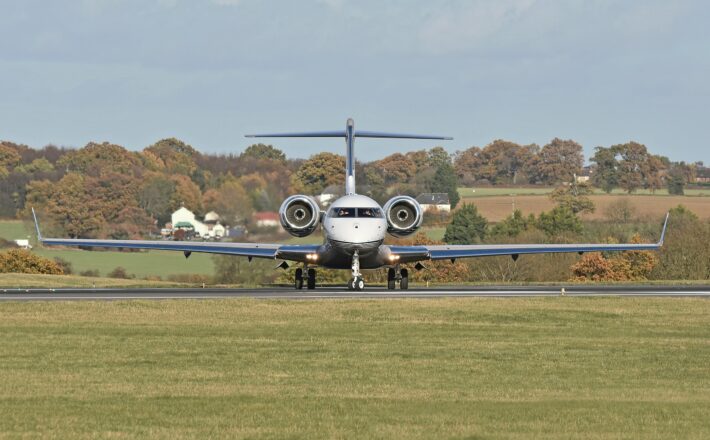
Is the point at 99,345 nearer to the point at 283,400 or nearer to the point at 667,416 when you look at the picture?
the point at 283,400

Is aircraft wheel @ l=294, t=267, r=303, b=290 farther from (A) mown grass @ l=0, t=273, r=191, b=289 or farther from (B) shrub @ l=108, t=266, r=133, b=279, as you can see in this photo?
(B) shrub @ l=108, t=266, r=133, b=279

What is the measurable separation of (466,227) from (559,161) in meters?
65.3

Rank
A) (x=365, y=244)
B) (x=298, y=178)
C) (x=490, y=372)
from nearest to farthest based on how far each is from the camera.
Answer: (x=490, y=372) < (x=365, y=244) < (x=298, y=178)

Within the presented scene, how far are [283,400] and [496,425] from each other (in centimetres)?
345

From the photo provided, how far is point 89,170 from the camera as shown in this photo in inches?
3858

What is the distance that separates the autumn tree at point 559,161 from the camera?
150250 millimetres

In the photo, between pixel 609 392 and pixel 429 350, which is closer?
pixel 609 392

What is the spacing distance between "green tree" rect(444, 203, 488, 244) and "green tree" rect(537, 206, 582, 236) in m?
4.77

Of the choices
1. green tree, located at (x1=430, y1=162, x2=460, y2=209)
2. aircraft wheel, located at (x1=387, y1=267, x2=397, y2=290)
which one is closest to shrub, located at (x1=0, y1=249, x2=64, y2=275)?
green tree, located at (x1=430, y1=162, x2=460, y2=209)

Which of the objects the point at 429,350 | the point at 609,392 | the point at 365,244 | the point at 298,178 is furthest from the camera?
the point at 298,178

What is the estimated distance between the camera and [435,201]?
84.1 metres

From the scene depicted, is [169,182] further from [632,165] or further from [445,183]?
[632,165]

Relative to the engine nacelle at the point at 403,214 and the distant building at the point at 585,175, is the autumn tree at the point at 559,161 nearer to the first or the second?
the distant building at the point at 585,175

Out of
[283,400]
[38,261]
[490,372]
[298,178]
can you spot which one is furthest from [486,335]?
[38,261]
